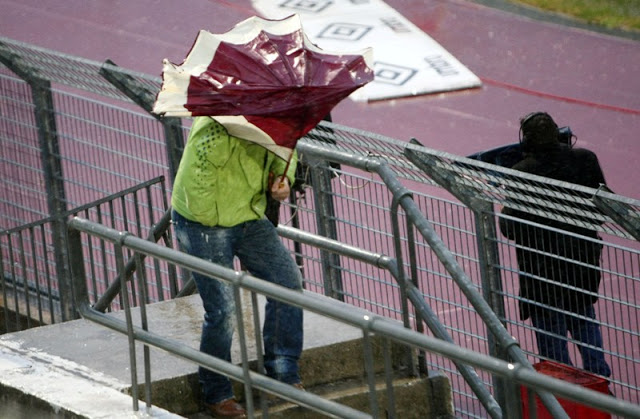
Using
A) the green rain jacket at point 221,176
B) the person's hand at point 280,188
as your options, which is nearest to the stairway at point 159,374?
the green rain jacket at point 221,176

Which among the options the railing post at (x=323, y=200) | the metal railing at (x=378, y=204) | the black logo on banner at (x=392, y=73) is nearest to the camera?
the metal railing at (x=378, y=204)

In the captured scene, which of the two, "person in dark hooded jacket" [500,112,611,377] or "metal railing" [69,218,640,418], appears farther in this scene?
"person in dark hooded jacket" [500,112,611,377]

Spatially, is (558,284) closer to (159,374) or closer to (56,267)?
(159,374)

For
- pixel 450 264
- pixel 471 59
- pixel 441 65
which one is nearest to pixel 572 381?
pixel 450 264

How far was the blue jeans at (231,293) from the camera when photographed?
21.1 ft

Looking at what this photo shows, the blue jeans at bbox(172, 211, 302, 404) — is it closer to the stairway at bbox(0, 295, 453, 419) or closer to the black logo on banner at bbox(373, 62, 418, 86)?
the stairway at bbox(0, 295, 453, 419)

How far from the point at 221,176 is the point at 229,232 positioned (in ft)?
1.02

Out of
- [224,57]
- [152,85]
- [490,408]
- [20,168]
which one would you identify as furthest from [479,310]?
[20,168]

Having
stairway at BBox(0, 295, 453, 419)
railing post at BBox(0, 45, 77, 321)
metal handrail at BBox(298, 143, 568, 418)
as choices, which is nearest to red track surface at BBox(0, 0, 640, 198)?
railing post at BBox(0, 45, 77, 321)

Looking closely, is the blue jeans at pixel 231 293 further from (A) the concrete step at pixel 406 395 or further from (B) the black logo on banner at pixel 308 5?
(B) the black logo on banner at pixel 308 5

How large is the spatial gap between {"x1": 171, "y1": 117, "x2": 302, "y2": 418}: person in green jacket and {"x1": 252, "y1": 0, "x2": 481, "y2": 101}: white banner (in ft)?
26.7

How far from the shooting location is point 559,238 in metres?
7.17

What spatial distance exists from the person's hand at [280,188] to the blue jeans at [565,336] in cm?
168

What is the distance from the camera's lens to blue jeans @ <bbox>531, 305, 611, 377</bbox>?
7230 mm
